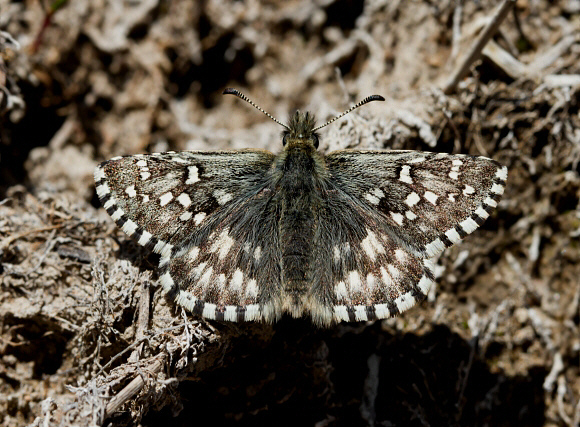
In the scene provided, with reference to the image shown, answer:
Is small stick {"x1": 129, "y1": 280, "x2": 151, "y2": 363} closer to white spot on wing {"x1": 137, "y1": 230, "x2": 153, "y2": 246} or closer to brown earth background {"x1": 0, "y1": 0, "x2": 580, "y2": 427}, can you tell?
brown earth background {"x1": 0, "y1": 0, "x2": 580, "y2": 427}

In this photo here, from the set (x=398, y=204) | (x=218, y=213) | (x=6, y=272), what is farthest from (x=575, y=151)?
(x=6, y=272)

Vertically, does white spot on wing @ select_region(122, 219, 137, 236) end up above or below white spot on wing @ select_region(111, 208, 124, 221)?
below

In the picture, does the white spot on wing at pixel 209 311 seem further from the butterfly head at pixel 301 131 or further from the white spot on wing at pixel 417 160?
the white spot on wing at pixel 417 160

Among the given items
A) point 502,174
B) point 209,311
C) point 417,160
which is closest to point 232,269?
point 209,311

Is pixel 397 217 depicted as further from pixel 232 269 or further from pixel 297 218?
pixel 232 269

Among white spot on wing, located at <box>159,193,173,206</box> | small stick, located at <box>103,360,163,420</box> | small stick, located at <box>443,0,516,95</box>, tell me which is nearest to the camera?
small stick, located at <box>103,360,163,420</box>

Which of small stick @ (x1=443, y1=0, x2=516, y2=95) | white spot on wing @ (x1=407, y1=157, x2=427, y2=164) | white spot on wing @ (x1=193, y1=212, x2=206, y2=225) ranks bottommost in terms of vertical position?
white spot on wing @ (x1=193, y1=212, x2=206, y2=225)

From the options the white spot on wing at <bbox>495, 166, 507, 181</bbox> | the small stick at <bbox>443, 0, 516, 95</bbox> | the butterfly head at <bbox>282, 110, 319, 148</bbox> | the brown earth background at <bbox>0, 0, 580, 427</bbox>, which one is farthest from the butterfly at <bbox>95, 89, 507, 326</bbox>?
the small stick at <bbox>443, 0, 516, 95</bbox>
